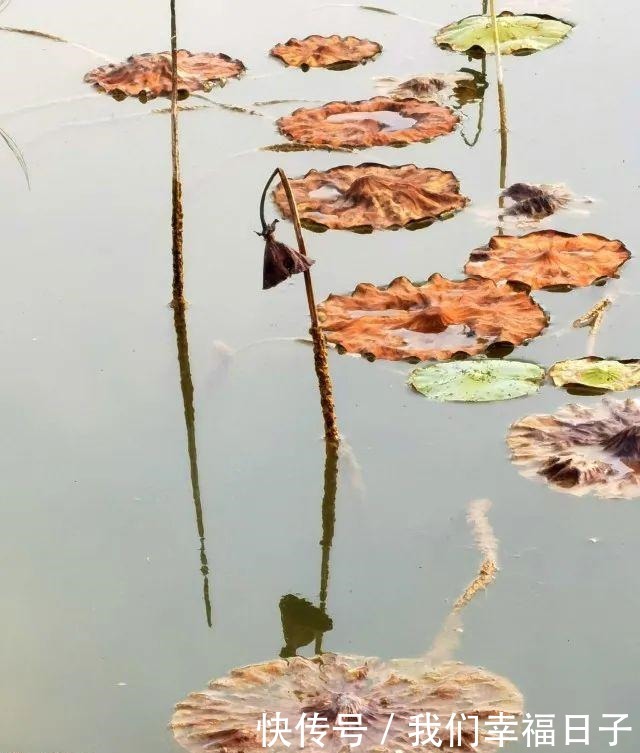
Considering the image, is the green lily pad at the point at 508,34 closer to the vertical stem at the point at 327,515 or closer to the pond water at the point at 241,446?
the pond water at the point at 241,446

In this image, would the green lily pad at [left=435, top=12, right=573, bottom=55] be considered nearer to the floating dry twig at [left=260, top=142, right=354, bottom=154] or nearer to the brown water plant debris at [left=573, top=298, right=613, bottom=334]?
the floating dry twig at [left=260, top=142, right=354, bottom=154]

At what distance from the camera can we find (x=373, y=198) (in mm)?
5270

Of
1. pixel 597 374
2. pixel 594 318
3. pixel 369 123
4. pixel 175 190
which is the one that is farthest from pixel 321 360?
pixel 369 123

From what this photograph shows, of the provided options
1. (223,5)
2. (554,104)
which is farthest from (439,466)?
(223,5)

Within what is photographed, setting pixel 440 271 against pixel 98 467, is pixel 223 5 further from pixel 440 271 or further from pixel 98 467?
pixel 98 467

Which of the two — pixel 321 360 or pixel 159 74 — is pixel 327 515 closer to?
pixel 321 360

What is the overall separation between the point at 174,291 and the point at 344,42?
9.10ft

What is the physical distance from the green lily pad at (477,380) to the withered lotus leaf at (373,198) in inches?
44.1

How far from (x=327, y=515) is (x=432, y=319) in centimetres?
94

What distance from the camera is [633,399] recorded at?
3842mm

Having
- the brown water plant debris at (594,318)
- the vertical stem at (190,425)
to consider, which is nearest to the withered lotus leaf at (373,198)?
the vertical stem at (190,425)

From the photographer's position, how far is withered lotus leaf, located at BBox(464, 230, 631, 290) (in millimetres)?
4656

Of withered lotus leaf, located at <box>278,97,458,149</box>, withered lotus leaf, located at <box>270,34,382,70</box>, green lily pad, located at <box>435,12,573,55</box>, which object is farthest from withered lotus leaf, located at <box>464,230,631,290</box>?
withered lotus leaf, located at <box>270,34,382,70</box>

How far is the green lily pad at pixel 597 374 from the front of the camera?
13.3ft
